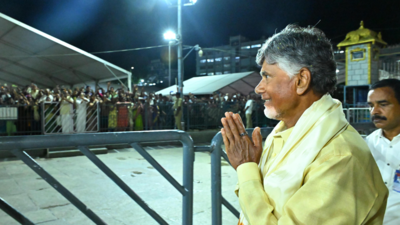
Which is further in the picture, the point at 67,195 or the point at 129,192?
the point at 129,192

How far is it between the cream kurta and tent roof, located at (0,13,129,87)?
12.8 meters

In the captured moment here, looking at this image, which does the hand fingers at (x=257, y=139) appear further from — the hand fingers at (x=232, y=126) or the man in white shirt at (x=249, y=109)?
the man in white shirt at (x=249, y=109)

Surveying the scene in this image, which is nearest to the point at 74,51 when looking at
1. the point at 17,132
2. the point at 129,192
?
the point at 17,132

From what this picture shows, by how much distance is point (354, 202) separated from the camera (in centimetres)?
101

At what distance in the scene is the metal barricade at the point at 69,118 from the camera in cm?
899

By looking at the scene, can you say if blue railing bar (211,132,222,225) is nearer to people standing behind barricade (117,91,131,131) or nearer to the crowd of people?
the crowd of people

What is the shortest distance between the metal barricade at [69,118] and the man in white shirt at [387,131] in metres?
8.83

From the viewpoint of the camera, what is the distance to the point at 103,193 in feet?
16.2

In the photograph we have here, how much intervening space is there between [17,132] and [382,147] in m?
9.24

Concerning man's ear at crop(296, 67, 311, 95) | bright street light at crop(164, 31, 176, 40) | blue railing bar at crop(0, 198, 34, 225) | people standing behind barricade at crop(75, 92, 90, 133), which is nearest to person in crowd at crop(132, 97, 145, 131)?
people standing behind barricade at crop(75, 92, 90, 133)

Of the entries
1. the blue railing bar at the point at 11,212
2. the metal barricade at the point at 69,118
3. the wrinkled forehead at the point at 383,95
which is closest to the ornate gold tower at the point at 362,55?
the metal barricade at the point at 69,118

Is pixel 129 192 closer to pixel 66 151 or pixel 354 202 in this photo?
pixel 354 202

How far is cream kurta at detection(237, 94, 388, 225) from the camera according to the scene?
101 cm

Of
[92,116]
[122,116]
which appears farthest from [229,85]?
[92,116]
